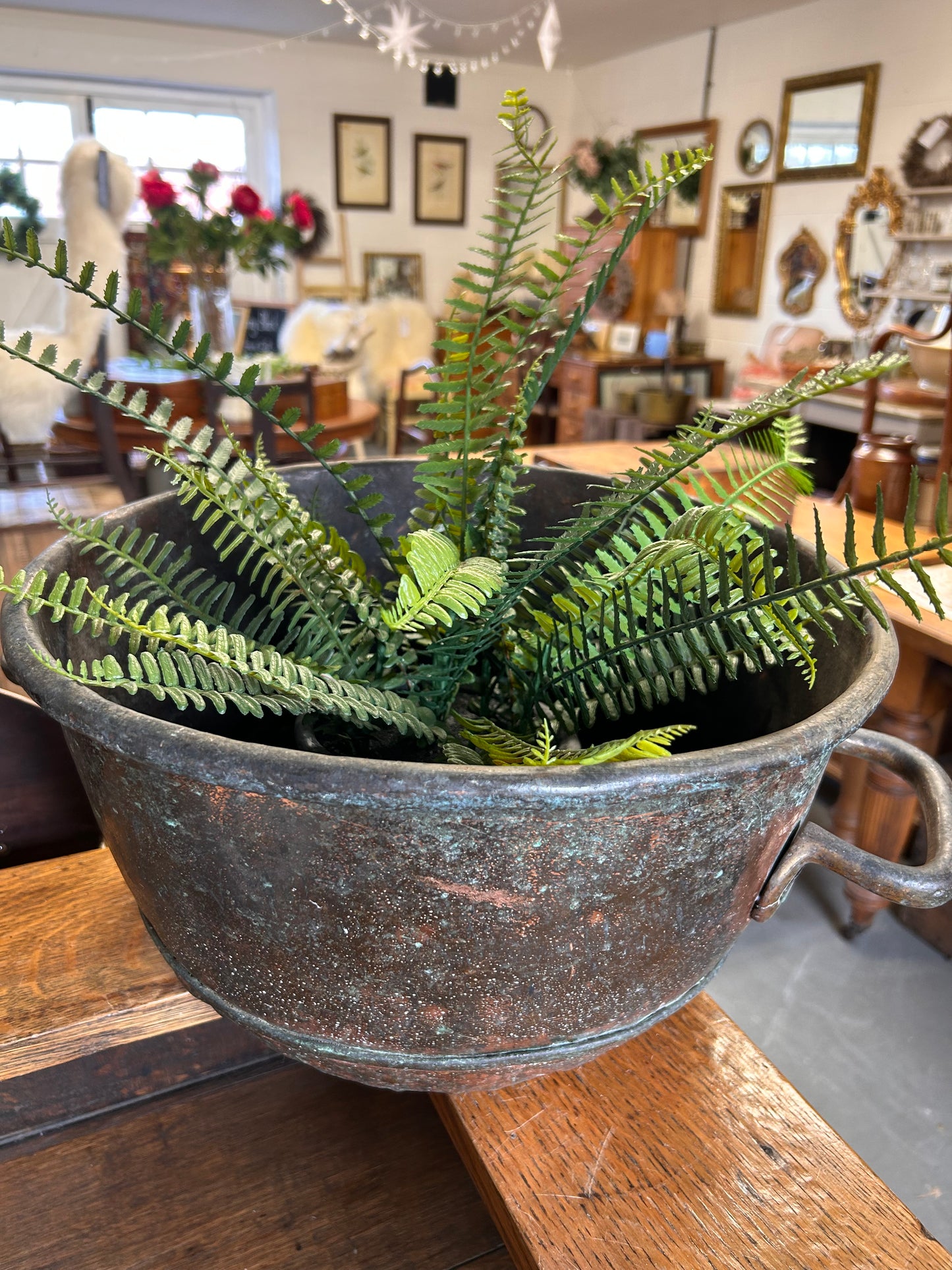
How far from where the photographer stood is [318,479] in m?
0.73

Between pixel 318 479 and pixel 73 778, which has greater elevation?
pixel 318 479

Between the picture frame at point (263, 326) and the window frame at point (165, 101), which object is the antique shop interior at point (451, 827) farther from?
the window frame at point (165, 101)

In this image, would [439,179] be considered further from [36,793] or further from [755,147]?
[36,793]

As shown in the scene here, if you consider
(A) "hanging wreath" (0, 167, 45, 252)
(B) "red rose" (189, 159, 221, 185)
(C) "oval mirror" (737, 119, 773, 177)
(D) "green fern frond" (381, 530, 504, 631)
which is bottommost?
(D) "green fern frond" (381, 530, 504, 631)

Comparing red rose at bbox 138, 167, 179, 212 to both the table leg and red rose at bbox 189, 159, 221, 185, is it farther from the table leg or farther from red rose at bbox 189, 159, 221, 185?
the table leg

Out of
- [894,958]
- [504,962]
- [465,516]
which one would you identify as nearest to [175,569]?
[465,516]

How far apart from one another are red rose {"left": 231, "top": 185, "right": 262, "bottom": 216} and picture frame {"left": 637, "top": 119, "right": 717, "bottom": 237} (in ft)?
9.74

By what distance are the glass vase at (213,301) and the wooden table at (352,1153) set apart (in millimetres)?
2572

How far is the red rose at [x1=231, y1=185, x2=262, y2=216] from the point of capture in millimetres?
2947

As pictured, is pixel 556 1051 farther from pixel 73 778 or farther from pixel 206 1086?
pixel 73 778

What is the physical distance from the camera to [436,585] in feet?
1.29

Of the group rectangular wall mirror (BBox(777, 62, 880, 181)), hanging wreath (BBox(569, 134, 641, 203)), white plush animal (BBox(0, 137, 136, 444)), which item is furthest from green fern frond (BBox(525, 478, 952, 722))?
hanging wreath (BBox(569, 134, 641, 203))

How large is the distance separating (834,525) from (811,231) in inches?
140

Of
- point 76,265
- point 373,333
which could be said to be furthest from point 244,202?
point 373,333
